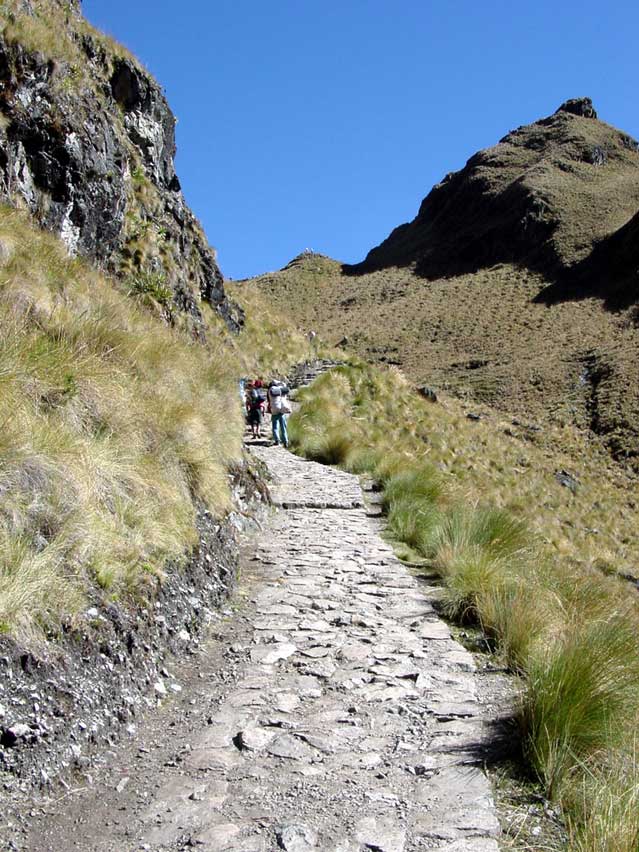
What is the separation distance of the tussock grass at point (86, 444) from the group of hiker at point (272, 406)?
6.16 meters

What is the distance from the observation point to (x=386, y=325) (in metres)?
72.8

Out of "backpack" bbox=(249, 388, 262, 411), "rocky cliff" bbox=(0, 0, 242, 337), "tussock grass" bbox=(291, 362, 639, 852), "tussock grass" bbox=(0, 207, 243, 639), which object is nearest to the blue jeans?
"backpack" bbox=(249, 388, 262, 411)

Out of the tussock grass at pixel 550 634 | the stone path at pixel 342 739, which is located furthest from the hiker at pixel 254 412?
the stone path at pixel 342 739

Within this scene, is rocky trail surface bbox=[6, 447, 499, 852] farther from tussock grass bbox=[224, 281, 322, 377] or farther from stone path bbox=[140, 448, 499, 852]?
tussock grass bbox=[224, 281, 322, 377]

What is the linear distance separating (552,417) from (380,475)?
3259cm

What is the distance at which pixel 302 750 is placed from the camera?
3729 mm

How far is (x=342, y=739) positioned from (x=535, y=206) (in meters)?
91.9

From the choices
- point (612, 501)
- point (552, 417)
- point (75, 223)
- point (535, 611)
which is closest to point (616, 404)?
point (552, 417)

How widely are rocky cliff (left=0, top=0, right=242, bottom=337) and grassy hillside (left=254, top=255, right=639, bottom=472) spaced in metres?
20.9

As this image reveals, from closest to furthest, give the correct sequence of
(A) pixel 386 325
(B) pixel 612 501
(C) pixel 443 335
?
(B) pixel 612 501 → (C) pixel 443 335 → (A) pixel 386 325

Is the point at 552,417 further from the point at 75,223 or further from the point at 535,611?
the point at 535,611

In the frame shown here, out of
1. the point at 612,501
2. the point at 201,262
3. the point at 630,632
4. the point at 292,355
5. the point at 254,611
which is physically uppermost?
the point at 201,262

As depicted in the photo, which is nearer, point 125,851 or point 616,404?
point 125,851

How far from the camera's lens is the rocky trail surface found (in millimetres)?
2977
